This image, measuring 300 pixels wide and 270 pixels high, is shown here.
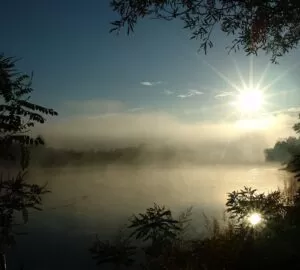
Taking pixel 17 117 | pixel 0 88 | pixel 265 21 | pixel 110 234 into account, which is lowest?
pixel 110 234

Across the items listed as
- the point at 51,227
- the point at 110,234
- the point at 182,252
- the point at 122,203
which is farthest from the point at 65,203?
the point at 182,252

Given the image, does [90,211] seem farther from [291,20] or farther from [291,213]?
[291,20]

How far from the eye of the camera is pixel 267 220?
1188 centimetres

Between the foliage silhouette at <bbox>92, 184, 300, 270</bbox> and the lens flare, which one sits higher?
the lens flare

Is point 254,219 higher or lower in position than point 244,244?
higher

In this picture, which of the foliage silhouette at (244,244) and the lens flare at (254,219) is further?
the lens flare at (254,219)

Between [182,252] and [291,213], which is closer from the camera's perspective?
[291,213]

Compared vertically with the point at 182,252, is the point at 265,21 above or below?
above

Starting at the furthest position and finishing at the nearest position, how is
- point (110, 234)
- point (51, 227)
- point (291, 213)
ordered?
1. point (51, 227)
2. point (110, 234)
3. point (291, 213)

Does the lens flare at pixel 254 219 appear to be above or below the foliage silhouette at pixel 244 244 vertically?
above

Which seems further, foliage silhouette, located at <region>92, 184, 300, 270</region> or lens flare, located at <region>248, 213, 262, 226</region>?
lens flare, located at <region>248, 213, 262, 226</region>

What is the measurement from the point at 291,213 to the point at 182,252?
360 centimetres

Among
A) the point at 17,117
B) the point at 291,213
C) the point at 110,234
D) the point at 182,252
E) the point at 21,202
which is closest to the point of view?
A: the point at 21,202

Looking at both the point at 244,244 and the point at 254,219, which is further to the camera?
the point at 254,219
